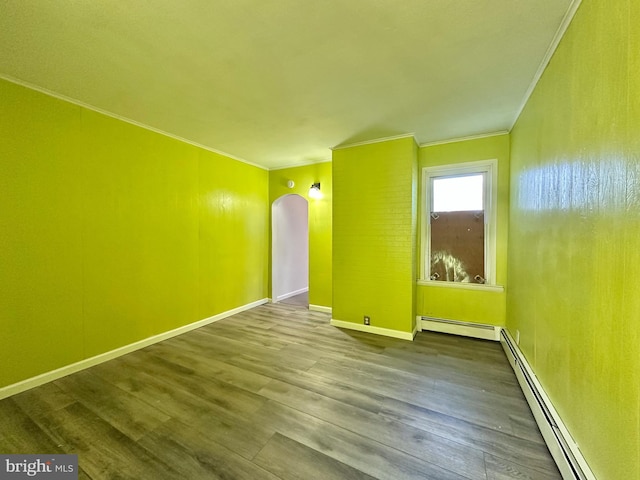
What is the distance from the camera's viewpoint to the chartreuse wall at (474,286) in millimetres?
3182

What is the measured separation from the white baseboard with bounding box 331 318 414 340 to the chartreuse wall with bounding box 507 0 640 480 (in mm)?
1504

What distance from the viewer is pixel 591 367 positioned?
119 centimetres

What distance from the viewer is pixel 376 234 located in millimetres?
3439

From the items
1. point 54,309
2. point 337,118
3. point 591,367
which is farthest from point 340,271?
point 54,309

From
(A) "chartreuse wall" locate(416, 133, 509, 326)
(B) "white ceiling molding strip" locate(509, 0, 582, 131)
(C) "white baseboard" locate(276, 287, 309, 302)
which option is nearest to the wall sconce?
(A) "chartreuse wall" locate(416, 133, 509, 326)

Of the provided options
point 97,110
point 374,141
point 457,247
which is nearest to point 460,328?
point 457,247

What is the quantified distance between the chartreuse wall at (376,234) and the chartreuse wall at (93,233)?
2.04m

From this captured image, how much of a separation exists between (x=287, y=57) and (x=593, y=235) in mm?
2181

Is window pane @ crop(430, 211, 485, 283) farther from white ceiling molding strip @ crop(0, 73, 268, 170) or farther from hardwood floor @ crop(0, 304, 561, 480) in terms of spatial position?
white ceiling molding strip @ crop(0, 73, 268, 170)

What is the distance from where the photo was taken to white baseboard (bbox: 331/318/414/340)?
3.26 m

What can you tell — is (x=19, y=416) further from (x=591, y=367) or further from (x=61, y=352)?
(x=591, y=367)

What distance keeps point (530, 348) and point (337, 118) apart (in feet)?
9.64

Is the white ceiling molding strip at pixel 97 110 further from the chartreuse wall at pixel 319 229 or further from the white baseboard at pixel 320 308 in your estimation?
the white baseboard at pixel 320 308
